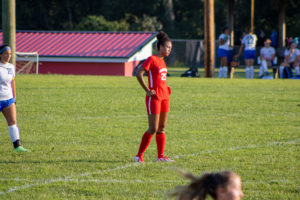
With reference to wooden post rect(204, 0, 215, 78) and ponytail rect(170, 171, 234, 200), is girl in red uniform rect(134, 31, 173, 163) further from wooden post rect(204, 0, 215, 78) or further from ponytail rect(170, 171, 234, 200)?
wooden post rect(204, 0, 215, 78)

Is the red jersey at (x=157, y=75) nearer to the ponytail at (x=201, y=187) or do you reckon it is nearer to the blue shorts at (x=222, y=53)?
the ponytail at (x=201, y=187)

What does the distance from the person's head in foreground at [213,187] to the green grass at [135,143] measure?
1.05 feet

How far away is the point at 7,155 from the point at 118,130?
299 cm

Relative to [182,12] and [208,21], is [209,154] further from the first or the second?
[182,12]

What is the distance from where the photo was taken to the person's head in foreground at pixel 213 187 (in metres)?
2.59

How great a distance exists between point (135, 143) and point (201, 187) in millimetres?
6424

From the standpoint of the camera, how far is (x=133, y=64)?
31.8m

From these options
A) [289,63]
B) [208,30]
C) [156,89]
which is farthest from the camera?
[289,63]

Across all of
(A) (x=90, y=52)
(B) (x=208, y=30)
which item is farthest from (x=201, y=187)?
(A) (x=90, y=52)

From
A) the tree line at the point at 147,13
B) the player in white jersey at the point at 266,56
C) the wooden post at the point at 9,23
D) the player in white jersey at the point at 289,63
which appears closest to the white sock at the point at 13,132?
the wooden post at the point at 9,23

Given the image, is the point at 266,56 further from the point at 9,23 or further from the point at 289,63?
the point at 9,23

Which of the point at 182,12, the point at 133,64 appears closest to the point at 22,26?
the point at 182,12

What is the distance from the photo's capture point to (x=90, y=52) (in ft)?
101

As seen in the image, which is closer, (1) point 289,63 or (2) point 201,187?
(2) point 201,187
